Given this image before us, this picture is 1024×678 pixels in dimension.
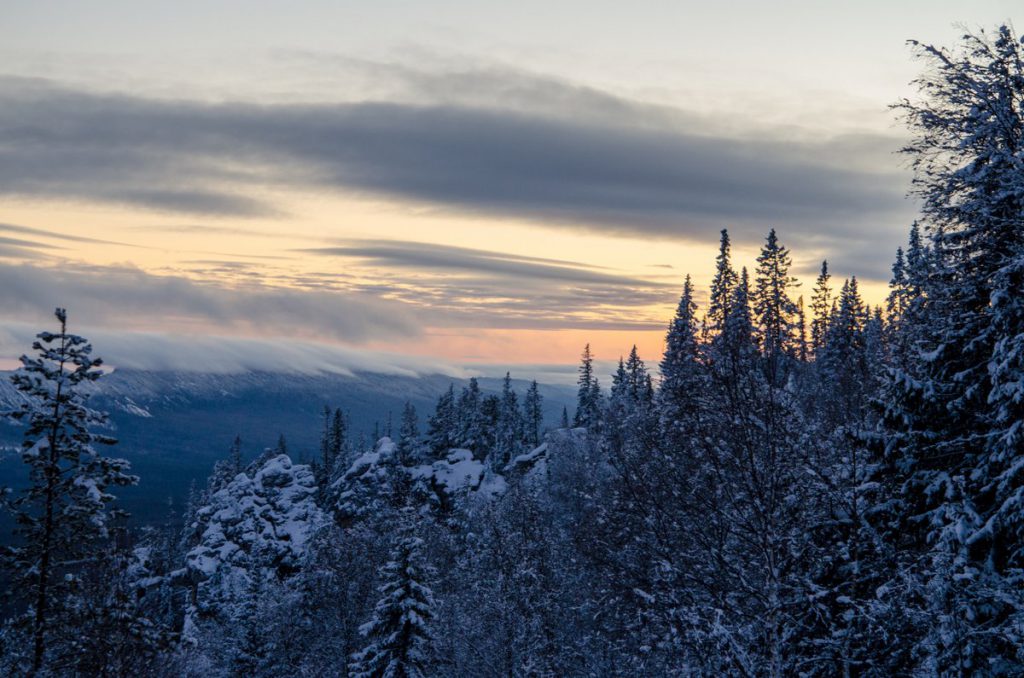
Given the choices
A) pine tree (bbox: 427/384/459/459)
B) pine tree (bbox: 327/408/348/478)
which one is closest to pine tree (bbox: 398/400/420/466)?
pine tree (bbox: 427/384/459/459)

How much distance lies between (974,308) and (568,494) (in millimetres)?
60940

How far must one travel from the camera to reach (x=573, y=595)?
47688 millimetres

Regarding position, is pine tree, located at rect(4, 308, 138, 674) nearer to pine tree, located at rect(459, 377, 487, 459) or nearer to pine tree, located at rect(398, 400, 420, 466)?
pine tree, located at rect(398, 400, 420, 466)

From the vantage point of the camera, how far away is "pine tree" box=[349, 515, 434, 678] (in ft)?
104

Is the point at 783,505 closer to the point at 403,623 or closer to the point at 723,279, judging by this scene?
the point at 403,623

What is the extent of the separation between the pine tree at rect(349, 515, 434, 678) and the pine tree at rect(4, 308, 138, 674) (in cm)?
1300

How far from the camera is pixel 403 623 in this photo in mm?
31703

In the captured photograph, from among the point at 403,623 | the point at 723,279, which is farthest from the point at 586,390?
the point at 403,623

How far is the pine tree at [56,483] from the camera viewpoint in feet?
66.8

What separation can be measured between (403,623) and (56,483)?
50.8 ft

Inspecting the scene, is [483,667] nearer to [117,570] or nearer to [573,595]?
[573,595]

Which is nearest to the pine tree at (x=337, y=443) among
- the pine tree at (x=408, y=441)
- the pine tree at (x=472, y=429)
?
the pine tree at (x=408, y=441)

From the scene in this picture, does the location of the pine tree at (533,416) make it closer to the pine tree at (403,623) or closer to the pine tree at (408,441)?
the pine tree at (408,441)

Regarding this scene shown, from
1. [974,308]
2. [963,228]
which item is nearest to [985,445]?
[974,308]
